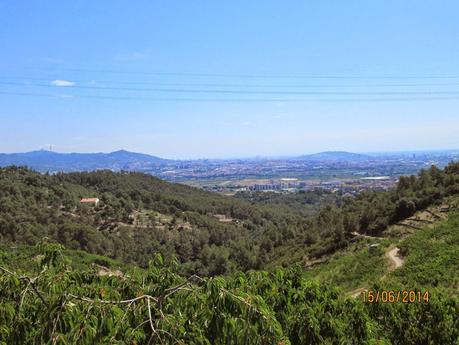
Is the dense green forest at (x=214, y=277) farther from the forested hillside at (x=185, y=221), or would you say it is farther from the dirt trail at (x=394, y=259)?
the dirt trail at (x=394, y=259)

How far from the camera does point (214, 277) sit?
3.42 meters

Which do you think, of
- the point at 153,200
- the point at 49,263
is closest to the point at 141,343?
the point at 49,263

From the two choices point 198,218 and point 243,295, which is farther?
point 198,218

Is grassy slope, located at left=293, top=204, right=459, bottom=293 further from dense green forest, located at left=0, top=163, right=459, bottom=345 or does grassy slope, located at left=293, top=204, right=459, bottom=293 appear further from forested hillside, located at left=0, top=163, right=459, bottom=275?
forested hillside, located at left=0, top=163, right=459, bottom=275

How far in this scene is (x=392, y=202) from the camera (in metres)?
39.8

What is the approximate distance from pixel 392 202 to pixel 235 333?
40.6m

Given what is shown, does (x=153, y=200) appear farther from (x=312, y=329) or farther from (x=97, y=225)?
(x=312, y=329)
